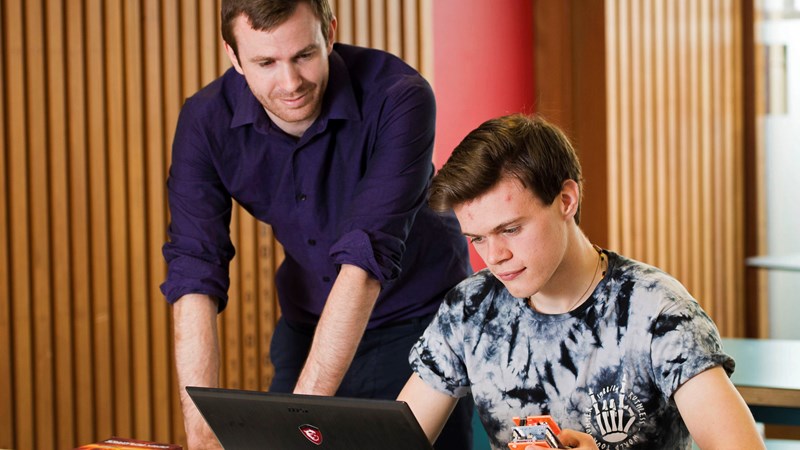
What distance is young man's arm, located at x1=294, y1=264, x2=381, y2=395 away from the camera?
2133 millimetres

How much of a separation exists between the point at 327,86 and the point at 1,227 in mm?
1397

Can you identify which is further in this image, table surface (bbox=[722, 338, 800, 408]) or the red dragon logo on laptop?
table surface (bbox=[722, 338, 800, 408])

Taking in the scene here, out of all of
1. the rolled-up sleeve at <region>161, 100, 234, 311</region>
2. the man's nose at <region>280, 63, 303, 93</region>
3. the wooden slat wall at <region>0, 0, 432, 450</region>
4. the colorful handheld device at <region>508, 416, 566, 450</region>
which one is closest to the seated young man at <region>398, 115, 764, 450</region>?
the colorful handheld device at <region>508, 416, 566, 450</region>

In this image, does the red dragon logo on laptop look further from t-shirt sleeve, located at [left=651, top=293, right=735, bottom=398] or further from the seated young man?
t-shirt sleeve, located at [left=651, top=293, right=735, bottom=398]

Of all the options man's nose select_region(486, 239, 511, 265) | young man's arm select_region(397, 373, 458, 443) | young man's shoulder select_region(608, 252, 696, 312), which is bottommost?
young man's arm select_region(397, 373, 458, 443)

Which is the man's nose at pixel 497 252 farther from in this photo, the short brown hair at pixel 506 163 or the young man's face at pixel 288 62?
the young man's face at pixel 288 62

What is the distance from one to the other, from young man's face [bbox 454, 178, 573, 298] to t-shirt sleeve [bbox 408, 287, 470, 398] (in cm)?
23

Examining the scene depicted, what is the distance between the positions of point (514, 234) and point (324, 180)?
734 mm

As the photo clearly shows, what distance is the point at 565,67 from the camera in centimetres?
535

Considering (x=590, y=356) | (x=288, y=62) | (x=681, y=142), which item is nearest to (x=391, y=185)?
(x=288, y=62)

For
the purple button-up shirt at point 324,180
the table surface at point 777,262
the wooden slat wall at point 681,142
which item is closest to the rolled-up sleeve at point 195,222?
the purple button-up shirt at point 324,180

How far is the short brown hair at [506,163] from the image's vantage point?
71.5 inches

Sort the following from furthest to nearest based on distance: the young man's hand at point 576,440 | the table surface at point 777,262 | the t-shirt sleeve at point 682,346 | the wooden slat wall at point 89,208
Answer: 1. the table surface at point 777,262
2. the wooden slat wall at point 89,208
3. the t-shirt sleeve at point 682,346
4. the young man's hand at point 576,440

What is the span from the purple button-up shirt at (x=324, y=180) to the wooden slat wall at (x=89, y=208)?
104cm
